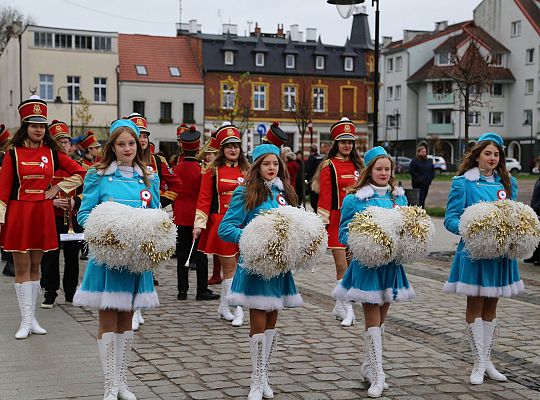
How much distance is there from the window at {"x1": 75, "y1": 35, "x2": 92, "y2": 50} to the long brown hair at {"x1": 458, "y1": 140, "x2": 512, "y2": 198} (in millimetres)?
50756

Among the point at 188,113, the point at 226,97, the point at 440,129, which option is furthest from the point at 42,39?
the point at 440,129

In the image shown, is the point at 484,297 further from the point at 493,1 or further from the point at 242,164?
the point at 493,1

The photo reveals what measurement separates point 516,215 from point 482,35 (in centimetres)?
6593

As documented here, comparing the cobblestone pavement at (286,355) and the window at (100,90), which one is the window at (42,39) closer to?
the window at (100,90)

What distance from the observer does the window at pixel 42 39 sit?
52688 millimetres

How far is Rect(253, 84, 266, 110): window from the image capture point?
199ft

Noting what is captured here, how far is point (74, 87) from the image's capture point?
53.8 meters

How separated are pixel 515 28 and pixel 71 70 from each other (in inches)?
1518

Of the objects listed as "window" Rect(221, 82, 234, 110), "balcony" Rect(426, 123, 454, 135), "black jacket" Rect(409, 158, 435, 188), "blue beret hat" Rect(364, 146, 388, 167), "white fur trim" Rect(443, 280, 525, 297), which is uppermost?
"window" Rect(221, 82, 234, 110)

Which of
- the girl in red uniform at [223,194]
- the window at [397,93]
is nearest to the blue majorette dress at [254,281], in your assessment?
the girl in red uniform at [223,194]

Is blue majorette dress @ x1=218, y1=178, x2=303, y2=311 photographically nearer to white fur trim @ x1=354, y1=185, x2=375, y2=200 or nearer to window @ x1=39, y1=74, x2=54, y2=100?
white fur trim @ x1=354, y1=185, x2=375, y2=200

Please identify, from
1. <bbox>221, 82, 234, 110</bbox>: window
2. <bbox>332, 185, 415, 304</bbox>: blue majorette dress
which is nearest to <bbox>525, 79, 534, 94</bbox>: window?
<bbox>221, 82, 234, 110</bbox>: window

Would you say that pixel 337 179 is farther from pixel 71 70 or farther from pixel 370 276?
pixel 71 70

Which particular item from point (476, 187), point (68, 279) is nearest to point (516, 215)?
point (476, 187)
